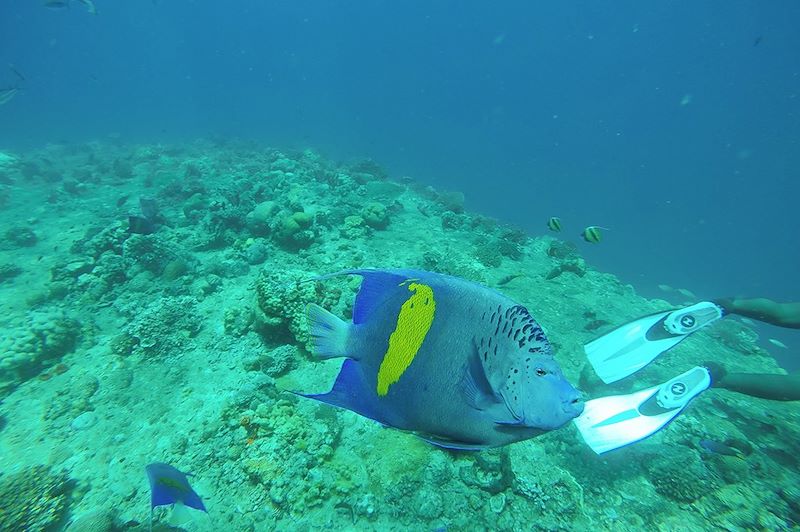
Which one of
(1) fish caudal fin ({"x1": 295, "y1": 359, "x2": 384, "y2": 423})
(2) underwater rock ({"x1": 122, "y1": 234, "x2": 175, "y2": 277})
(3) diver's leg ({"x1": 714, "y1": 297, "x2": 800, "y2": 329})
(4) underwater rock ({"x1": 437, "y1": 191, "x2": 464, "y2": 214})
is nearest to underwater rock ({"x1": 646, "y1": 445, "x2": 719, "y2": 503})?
(3) diver's leg ({"x1": 714, "y1": 297, "x2": 800, "y2": 329})

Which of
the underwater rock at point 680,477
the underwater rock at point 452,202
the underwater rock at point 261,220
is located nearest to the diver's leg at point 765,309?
the underwater rock at point 680,477

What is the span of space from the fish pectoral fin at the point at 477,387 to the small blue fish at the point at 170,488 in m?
2.54

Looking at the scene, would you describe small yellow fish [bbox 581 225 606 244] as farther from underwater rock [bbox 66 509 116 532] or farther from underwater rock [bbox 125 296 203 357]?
underwater rock [bbox 66 509 116 532]

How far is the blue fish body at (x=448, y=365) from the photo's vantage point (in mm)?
984

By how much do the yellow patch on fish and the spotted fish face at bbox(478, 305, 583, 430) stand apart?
A: 0.20 m

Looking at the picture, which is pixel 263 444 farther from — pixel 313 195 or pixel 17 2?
pixel 17 2

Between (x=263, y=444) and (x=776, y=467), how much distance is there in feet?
18.6

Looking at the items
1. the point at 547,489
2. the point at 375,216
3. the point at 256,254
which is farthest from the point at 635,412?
the point at 256,254

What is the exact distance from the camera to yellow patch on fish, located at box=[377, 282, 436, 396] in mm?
1129

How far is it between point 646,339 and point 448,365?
4.81 m

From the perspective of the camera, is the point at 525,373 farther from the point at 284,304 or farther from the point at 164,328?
the point at 164,328

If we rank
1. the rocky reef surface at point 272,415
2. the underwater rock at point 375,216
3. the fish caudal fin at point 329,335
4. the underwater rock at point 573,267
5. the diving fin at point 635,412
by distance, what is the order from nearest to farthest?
1. the fish caudal fin at point 329,335
2. the rocky reef surface at point 272,415
3. the diving fin at point 635,412
4. the underwater rock at point 375,216
5. the underwater rock at point 573,267

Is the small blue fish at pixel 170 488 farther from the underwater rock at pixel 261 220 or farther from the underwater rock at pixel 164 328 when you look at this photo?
the underwater rock at pixel 261 220

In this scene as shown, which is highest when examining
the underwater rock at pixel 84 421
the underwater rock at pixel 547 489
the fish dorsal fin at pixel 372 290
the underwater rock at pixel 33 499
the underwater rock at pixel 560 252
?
the underwater rock at pixel 560 252
